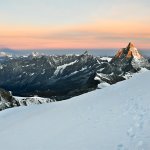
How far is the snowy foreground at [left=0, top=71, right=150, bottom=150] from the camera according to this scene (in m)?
20.1

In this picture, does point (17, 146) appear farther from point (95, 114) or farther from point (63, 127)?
point (95, 114)

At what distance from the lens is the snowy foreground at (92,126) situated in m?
20.1

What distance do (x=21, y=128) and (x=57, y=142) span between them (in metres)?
7.09

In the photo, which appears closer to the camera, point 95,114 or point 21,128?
point 95,114

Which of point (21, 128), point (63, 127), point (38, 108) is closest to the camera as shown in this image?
point (63, 127)

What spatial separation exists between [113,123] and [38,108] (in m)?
17.3

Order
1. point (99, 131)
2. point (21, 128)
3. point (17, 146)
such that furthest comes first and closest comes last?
Answer: point (21, 128) < point (17, 146) < point (99, 131)

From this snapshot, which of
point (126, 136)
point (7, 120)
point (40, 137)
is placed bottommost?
point (7, 120)

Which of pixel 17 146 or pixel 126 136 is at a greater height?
pixel 126 136

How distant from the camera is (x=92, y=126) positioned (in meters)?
24.0

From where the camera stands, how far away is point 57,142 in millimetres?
22734

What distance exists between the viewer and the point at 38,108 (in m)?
39.4

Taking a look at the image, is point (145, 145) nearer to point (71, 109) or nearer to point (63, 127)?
point (63, 127)

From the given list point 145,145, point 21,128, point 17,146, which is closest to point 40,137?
point 17,146
